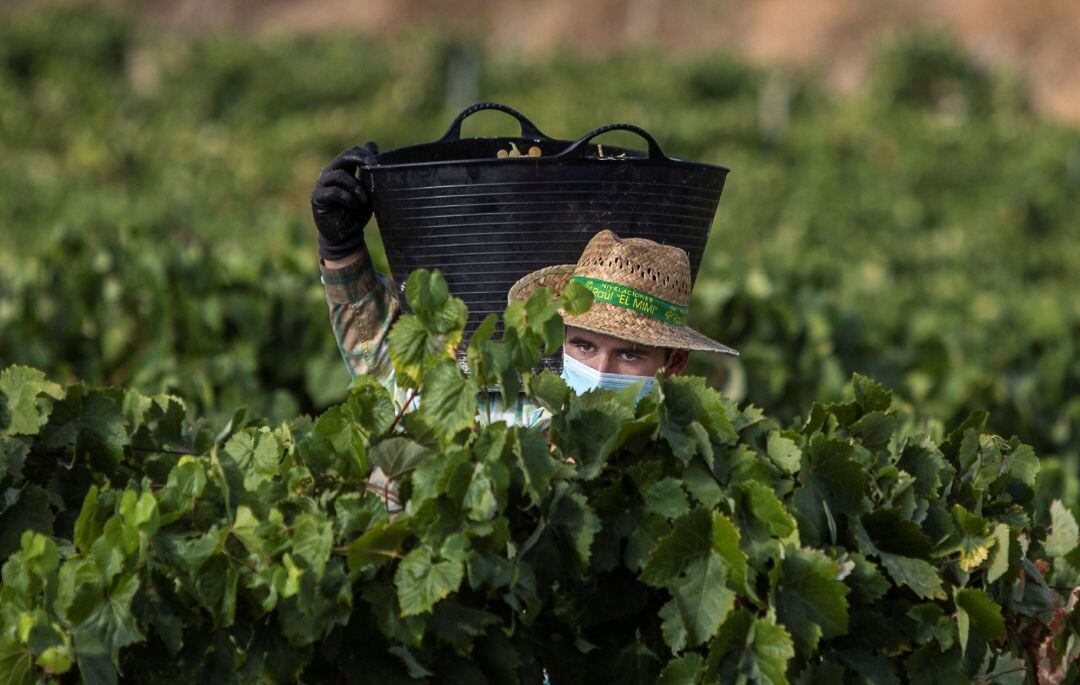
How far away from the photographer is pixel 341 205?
292 centimetres

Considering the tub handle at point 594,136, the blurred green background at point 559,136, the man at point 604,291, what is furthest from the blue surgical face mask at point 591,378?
the blurred green background at point 559,136

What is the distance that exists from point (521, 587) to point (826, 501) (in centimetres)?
56

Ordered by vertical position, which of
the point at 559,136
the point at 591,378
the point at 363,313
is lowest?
the point at 591,378

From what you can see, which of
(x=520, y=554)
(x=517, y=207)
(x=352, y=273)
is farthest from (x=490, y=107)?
(x=520, y=554)

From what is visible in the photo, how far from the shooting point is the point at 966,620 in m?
2.38

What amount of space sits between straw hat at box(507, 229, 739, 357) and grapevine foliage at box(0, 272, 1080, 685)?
397mm

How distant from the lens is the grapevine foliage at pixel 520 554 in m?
2.23

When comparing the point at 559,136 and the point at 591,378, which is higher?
the point at 559,136

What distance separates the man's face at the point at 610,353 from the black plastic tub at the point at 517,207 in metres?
0.18

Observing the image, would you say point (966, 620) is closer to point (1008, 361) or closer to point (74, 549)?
point (74, 549)

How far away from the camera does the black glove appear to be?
2877mm

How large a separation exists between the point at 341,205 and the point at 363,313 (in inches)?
13.5

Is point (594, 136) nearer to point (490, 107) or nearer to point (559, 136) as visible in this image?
point (490, 107)

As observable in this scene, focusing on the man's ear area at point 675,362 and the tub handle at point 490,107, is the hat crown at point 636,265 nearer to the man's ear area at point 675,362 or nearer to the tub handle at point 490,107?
the man's ear area at point 675,362
